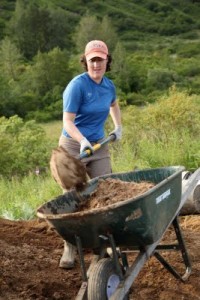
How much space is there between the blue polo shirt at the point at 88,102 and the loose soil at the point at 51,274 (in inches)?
38.2

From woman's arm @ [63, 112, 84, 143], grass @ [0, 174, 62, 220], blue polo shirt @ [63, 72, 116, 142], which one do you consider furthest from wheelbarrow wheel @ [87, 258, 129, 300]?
grass @ [0, 174, 62, 220]

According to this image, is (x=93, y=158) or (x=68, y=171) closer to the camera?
(x=68, y=171)

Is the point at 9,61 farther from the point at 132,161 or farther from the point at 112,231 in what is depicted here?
the point at 112,231

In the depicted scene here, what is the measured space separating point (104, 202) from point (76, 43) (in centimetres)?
9483

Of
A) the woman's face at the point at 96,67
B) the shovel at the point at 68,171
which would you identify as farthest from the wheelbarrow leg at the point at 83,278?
the woman's face at the point at 96,67

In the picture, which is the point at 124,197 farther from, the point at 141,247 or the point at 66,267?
the point at 66,267

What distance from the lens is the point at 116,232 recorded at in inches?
134

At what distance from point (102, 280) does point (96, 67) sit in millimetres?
1920

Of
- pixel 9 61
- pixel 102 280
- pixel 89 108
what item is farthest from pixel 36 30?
pixel 102 280

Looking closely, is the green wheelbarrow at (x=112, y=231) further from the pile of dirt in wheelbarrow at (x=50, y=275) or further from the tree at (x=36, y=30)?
the tree at (x=36, y=30)

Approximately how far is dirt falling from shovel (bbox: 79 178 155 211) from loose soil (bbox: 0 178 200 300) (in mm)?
643

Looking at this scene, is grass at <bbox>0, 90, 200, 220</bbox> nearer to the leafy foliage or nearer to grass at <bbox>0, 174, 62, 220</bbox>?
grass at <bbox>0, 174, 62, 220</bbox>

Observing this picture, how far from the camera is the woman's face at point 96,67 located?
466cm

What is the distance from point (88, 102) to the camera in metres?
4.73
